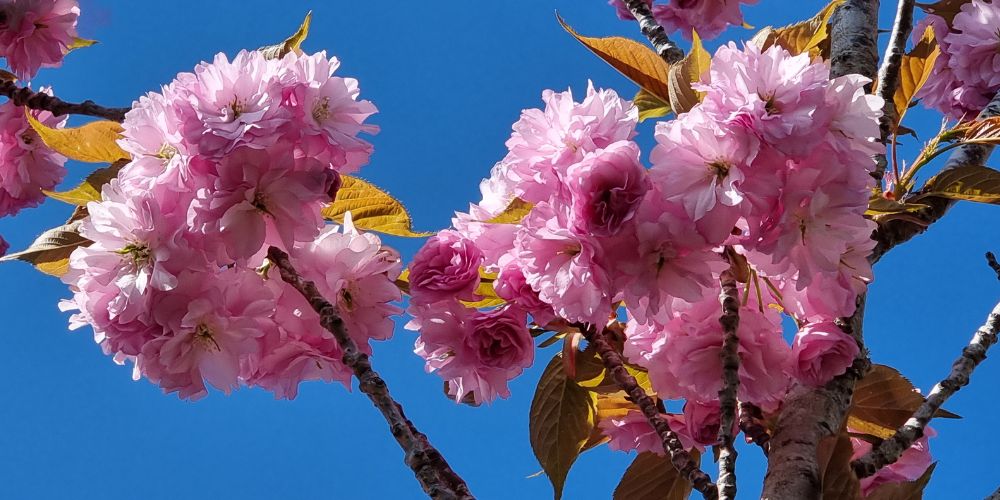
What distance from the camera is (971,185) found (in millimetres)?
1194

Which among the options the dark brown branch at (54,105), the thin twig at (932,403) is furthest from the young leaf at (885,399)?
the dark brown branch at (54,105)

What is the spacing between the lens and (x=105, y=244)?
1021 millimetres

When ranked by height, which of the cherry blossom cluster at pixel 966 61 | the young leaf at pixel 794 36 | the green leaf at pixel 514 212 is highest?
the cherry blossom cluster at pixel 966 61

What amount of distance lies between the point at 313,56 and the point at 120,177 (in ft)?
0.82

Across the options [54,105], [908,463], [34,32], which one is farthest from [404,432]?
[34,32]

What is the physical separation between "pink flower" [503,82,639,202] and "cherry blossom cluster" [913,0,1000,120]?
1.00 meters

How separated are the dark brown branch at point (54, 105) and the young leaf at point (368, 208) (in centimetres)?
30

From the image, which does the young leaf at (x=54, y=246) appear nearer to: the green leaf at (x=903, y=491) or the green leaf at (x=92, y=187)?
the green leaf at (x=92, y=187)

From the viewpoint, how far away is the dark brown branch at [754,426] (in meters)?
1.09

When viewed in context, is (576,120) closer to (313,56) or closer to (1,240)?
(313,56)

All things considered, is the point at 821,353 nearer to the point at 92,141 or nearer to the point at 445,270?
the point at 445,270

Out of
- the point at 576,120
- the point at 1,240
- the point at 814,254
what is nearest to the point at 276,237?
the point at 576,120

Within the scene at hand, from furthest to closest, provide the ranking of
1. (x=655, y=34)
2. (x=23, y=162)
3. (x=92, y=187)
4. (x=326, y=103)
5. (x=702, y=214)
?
(x=23, y=162) → (x=655, y=34) → (x=92, y=187) → (x=326, y=103) → (x=702, y=214)

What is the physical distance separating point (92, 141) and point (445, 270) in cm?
50
